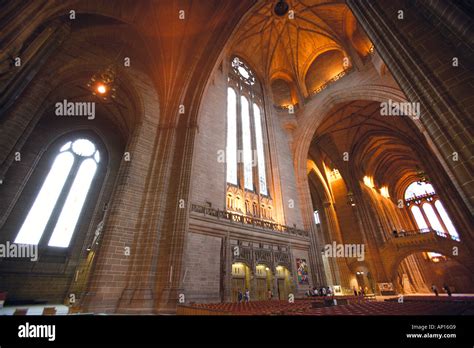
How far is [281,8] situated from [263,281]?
20608 millimetres

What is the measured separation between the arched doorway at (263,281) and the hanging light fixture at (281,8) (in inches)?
782

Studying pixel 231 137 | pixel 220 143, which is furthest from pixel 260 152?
pixel 220 143

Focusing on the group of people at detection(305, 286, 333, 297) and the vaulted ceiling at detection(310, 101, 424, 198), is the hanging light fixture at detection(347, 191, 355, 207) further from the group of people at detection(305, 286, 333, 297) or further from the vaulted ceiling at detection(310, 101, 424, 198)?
the group of people at detection(305, 286, 333, 297)

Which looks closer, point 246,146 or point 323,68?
point 246,146

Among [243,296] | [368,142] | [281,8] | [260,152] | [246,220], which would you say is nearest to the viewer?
[243,296]

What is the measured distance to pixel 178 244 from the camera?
291 inches

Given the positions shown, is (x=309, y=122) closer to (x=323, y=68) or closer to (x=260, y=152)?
(x=260, y=152)

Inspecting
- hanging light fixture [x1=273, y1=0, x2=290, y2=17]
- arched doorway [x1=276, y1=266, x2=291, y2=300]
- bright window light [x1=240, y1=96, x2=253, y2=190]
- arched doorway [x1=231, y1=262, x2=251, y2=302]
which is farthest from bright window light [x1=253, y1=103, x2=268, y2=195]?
hanging light fixture [x1=273, y1=0, x2=290, y2=17]

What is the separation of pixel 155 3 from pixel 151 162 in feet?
28.1

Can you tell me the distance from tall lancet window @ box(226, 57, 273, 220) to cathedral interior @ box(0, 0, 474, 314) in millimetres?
118

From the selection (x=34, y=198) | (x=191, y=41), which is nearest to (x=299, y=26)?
(x=191, y=41)

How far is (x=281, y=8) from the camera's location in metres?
16.7
